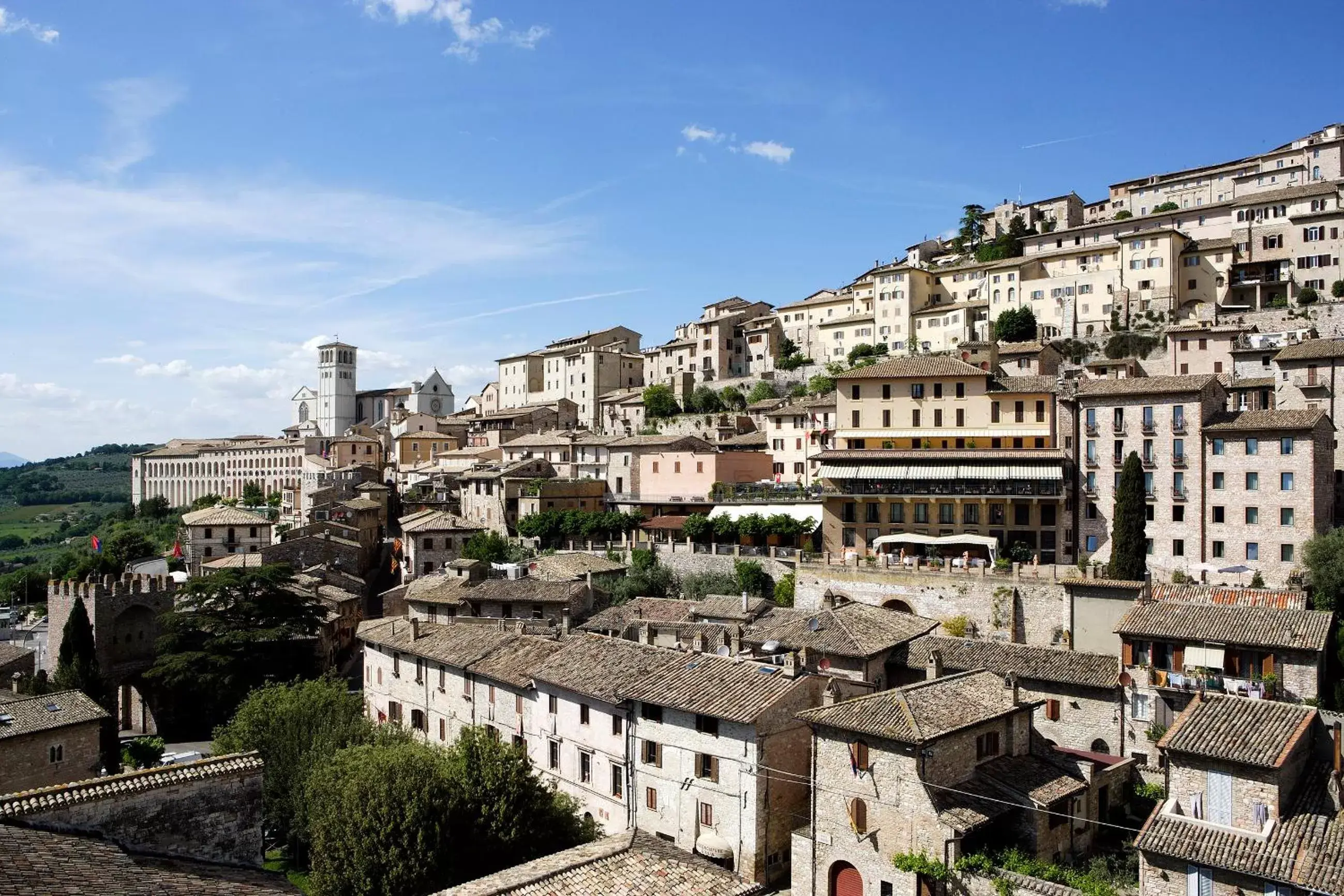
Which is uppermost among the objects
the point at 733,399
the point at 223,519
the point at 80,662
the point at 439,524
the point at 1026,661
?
the point at 733,399

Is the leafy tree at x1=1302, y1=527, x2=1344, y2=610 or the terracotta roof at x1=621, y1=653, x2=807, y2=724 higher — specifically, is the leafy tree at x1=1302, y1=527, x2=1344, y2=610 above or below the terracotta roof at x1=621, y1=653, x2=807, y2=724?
above

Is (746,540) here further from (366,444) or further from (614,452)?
(366,444)

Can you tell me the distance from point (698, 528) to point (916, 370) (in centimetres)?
1443

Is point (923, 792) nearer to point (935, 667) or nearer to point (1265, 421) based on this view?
point (935, 667)

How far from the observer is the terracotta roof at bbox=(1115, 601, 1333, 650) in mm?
26328

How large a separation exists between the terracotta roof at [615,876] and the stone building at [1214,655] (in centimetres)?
1419

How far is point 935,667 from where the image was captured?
28594 mm

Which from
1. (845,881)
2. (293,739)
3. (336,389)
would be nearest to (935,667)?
(845,881)

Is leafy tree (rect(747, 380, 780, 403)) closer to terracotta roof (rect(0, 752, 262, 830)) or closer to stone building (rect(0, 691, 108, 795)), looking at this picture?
stone building (rect(0, 691, 108, 795))

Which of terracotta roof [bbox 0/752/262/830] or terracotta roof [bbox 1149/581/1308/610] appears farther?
terracotta roof [bbox 1149/581/1308/610]

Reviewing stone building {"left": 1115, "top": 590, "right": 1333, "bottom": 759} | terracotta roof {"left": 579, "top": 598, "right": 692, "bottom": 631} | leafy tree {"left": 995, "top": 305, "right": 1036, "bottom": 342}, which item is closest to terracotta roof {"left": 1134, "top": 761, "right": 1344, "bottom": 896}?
stone building {"left": 1115, "top": 590, "right": 1333, "bottom": 759}

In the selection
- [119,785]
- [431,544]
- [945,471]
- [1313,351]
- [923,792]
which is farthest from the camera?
[431,544]

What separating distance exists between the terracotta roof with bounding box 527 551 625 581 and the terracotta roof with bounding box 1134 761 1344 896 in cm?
3097

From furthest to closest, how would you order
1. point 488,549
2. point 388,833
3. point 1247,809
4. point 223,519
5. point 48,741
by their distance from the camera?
1. point 223,519
2. point 488,549
3. point 48,741
4. point 388,833
5. point 1247,809
